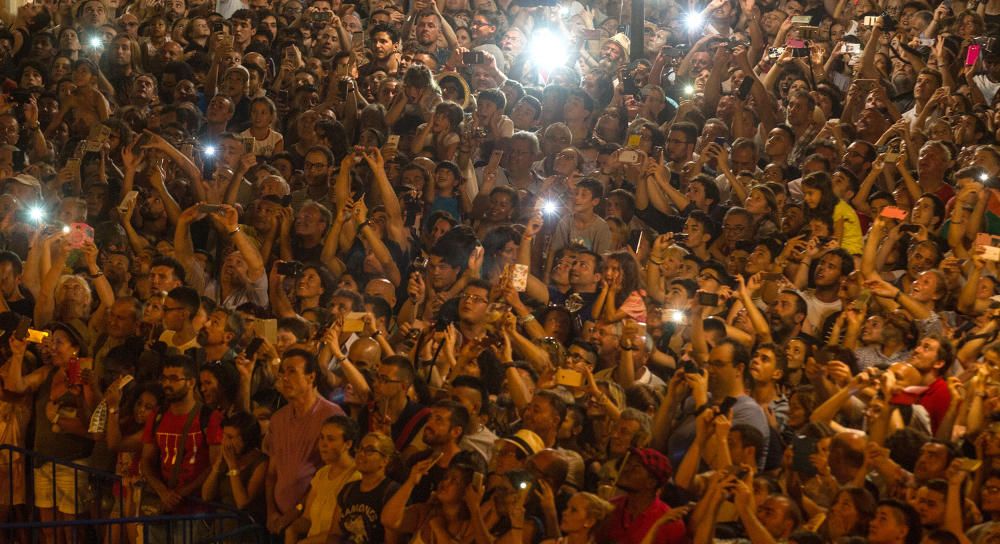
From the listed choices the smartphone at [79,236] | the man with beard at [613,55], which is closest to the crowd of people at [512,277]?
the smartphone at [79,236]

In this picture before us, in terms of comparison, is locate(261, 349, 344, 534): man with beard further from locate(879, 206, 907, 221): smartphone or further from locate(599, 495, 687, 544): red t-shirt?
locate(879, 206, 907, 221): smartphone

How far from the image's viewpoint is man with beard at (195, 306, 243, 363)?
9453 mm

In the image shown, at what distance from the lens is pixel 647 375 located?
8.98 m

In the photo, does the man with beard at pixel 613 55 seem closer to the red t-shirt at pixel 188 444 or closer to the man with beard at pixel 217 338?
the man with beard at pixel 217 338

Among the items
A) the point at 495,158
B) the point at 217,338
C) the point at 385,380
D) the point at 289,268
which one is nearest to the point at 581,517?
the point at 385,380

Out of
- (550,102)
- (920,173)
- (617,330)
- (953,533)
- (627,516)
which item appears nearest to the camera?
(953,533)

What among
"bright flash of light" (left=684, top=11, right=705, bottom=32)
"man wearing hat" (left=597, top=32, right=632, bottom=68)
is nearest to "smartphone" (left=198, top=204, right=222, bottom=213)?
"man wearing hat" (left=597, top=32, right=632, bottom=68)

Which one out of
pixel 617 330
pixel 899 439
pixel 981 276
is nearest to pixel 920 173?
pixel 981 276

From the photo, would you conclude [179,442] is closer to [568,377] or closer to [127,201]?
[568,377]

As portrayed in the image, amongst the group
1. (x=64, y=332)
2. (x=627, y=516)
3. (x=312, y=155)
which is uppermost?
(x=312, y=155)

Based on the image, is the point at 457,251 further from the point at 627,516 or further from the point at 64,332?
the point at 627,516

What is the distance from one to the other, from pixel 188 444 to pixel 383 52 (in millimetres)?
5696

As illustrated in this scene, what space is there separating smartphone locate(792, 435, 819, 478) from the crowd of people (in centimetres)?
2

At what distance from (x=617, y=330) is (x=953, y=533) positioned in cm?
276
